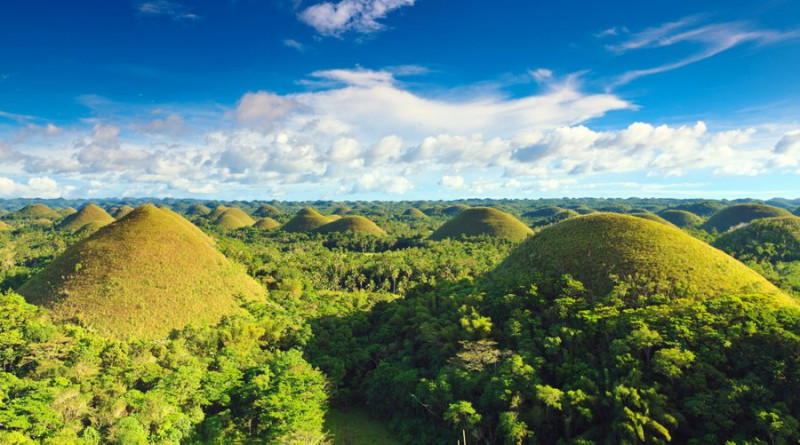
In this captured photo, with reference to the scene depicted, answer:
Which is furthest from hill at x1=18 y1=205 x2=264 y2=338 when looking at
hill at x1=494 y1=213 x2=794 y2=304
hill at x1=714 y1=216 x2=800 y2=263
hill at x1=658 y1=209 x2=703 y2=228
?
hill at x1=658 y1=209 x2=703 y2=228

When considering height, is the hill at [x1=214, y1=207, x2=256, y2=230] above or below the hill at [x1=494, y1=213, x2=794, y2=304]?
below

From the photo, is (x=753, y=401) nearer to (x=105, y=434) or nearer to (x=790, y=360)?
(x=790, y=360)

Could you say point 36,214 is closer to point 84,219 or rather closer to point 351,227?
point 84,219

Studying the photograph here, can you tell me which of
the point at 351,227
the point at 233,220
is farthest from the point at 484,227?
the point at 233,220

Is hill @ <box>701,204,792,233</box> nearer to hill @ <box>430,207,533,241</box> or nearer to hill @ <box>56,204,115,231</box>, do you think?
hill @ <box>430,207,533,241</box>

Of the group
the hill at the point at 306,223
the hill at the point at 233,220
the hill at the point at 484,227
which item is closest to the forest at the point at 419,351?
the hill at the point at 484,227

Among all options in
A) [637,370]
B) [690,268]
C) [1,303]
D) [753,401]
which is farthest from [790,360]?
[1,303]
